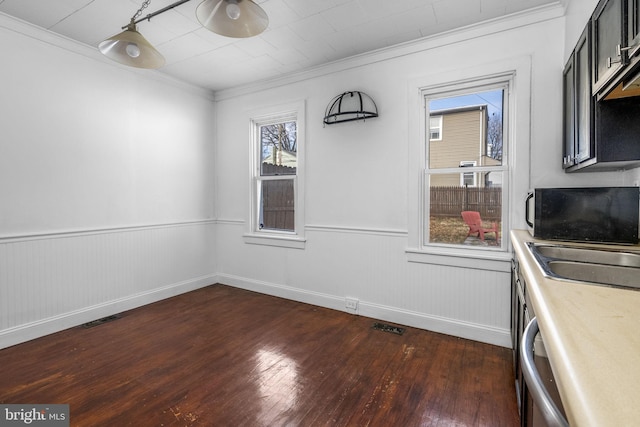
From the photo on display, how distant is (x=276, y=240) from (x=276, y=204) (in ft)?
1.68

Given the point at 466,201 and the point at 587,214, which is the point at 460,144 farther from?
the point at 587,214

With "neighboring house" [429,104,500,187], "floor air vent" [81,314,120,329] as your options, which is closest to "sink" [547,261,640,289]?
"neighboring house" [429,104,500,187]

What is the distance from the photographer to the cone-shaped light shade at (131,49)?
196 centimetres

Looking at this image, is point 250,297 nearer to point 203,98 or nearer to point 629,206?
point 203,98

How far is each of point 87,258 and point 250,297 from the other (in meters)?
1.79

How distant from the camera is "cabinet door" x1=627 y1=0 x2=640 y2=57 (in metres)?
1.05

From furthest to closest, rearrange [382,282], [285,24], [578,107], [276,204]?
[276,204] < [382,282] < [285,24] < [578,107]

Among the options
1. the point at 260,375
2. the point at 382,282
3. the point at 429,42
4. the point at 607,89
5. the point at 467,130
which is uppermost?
the point at 429,42

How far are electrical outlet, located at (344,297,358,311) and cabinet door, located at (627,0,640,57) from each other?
2.82m

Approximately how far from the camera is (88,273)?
3.16 meters

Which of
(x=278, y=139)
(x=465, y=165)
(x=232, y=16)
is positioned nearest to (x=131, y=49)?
(x=232, y=16)

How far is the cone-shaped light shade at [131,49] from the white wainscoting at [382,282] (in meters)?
2.26

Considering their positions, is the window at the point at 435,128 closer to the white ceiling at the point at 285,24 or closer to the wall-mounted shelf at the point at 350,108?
the wall-mounted shelf at the point at 350,108

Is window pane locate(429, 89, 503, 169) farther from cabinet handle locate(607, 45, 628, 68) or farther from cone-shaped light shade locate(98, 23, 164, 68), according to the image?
cone-shaped light shade locate(98, 23, 164, 68)
